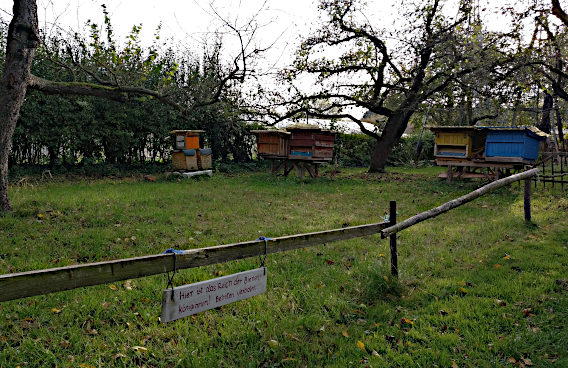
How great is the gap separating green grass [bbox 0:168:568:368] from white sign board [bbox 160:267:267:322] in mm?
639

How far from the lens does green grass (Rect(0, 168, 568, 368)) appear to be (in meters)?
3.47

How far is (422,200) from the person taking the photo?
1184cm

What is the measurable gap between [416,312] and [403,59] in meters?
15.7

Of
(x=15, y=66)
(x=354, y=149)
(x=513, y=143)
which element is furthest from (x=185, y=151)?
(x=354, y=149)

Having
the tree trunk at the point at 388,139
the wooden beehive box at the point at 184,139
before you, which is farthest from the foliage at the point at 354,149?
the wooden beehive box at the point at 184,139

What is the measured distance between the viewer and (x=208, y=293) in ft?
9.95

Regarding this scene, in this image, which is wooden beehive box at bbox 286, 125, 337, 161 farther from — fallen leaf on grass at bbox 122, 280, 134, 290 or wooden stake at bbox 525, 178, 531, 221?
fallen leaf on grass at bbox 122, 280, 134, 290

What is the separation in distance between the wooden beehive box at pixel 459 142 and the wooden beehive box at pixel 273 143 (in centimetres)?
622

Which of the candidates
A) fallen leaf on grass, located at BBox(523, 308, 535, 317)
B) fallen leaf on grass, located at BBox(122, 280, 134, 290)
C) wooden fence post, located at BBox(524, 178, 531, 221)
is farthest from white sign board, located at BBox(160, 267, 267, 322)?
wooden fence post, located at BBox(524, 178, 531, 221)

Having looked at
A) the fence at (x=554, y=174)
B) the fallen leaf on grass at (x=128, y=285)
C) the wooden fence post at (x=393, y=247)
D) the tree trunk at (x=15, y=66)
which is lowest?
the fallen leaf on grass at (x=128, y=285)

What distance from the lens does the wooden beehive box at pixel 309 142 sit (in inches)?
644

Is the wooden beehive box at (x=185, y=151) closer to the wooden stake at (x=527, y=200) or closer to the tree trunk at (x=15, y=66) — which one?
the tree trunk at (x=15, y=66)

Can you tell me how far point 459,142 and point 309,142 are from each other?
20.0 feet

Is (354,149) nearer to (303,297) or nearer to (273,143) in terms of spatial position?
(273,143)
